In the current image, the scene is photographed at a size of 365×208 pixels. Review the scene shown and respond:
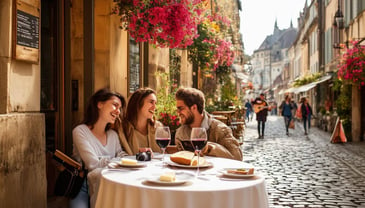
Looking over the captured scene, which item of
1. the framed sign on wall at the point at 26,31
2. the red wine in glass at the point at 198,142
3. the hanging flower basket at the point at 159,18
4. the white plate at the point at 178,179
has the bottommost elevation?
the white plate at the point at 178,179

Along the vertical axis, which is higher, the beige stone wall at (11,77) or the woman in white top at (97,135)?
the beige stone wall at (11,77)

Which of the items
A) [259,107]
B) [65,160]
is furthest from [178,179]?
[259,107]

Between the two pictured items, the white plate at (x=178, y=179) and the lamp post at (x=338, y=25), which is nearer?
the white plate at (x=178, y=179)

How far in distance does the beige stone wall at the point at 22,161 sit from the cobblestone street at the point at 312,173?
3.10 metres

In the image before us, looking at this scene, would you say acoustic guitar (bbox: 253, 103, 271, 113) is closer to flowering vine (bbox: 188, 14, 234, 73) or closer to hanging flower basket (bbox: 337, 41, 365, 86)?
hanging flower basket (bbox: 337, 41, 365, 86)

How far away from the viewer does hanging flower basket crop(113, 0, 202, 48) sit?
609cm

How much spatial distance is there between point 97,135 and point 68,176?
0.57 metres

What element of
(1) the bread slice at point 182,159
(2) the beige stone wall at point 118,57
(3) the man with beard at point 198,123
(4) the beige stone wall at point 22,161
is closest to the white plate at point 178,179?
(1) the bread slice at point 182,159

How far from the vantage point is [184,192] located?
2479mm

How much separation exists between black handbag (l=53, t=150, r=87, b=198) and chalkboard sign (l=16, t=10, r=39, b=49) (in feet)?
4.08

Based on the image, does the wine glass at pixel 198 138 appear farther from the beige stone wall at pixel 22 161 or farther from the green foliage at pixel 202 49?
the green foliage at pixel 202 49

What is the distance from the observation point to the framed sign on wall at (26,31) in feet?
14.0

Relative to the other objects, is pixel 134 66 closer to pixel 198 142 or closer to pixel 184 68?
pixel 184 68

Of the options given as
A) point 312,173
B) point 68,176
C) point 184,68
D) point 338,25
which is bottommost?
point 312,173
